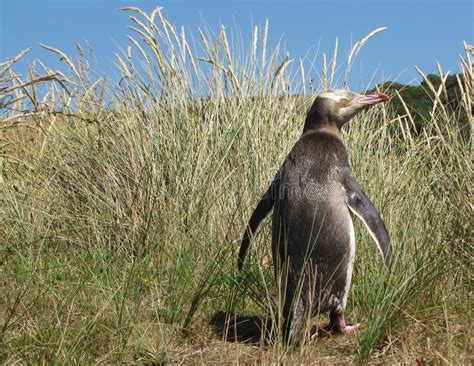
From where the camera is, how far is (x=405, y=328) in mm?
3471

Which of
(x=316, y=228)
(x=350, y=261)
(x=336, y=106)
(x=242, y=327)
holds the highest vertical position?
(x=336, y=106)

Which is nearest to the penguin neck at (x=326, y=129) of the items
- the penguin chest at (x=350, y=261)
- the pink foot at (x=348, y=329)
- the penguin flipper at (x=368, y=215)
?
the penguin flipper at (x=368, y=215)

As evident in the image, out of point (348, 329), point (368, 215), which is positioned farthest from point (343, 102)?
point (348, 329)

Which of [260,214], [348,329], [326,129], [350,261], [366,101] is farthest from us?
[366,101]

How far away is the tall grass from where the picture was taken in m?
3.49

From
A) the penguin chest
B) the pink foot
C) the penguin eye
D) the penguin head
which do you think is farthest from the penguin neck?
the pink foot

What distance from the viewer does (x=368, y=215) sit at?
3.84m

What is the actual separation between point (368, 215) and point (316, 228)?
26cm

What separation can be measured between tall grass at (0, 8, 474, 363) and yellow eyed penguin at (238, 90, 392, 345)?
5.7 inches

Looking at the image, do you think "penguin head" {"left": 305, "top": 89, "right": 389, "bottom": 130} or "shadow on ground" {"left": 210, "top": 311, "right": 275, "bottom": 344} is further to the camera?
"penguin head" {"left": 305, "top": 89, "right": 389, "bottom": 130}

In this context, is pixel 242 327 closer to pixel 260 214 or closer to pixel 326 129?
pixel 260 214

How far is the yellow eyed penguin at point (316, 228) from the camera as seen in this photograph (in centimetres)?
378

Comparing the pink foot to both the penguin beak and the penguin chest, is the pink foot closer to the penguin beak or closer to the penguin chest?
the penguin chest

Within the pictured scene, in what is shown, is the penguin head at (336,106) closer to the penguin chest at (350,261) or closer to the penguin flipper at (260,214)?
the penguin flipper at (260,214)
